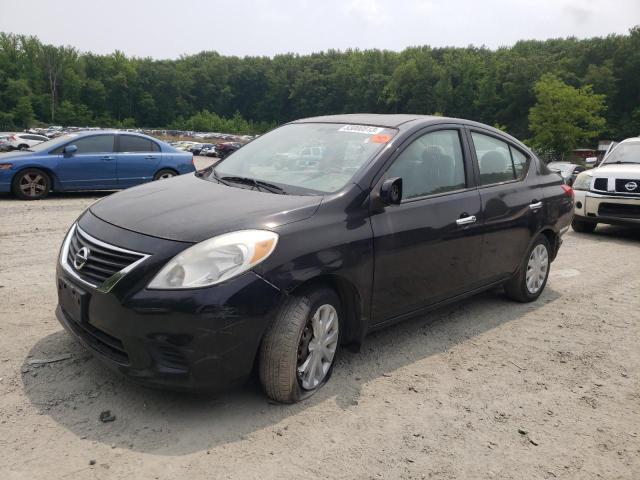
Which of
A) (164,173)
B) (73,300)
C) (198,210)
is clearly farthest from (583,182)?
(73,300)

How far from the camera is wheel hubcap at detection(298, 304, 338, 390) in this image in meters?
3.26

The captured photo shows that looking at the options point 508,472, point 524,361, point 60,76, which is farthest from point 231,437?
point 60,76

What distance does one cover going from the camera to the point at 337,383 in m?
3.56

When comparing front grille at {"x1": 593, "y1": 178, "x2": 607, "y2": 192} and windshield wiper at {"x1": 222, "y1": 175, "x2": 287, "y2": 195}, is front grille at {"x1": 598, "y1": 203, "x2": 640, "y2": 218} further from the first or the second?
windshield wiper at {"x1": 222, "y1": 175, "x2": 287, "y2": 195}

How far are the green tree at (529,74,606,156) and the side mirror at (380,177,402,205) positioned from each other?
6052cm

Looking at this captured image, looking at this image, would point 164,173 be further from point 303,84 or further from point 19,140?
point 303,84

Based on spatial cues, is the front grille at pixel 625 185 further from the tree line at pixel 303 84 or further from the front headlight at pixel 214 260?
the tree line at pixel 303 84

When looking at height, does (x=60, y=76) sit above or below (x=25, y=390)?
above

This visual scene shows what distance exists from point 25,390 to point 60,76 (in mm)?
131404

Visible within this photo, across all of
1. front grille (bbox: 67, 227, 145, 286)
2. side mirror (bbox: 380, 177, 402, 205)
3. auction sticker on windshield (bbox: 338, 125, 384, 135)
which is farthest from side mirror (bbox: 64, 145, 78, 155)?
side mirror (bbox: 380, 177, 402, 205)

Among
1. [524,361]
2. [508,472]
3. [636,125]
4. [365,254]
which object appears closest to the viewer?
[508,472]

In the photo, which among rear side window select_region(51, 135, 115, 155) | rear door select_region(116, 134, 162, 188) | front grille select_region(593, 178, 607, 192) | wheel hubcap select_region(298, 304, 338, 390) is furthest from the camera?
rear door select_region(116, 134, 162, 188)

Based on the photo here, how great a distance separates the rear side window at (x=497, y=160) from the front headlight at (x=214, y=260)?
235 centimetres

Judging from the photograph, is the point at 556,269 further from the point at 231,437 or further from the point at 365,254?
the point at 231,437
